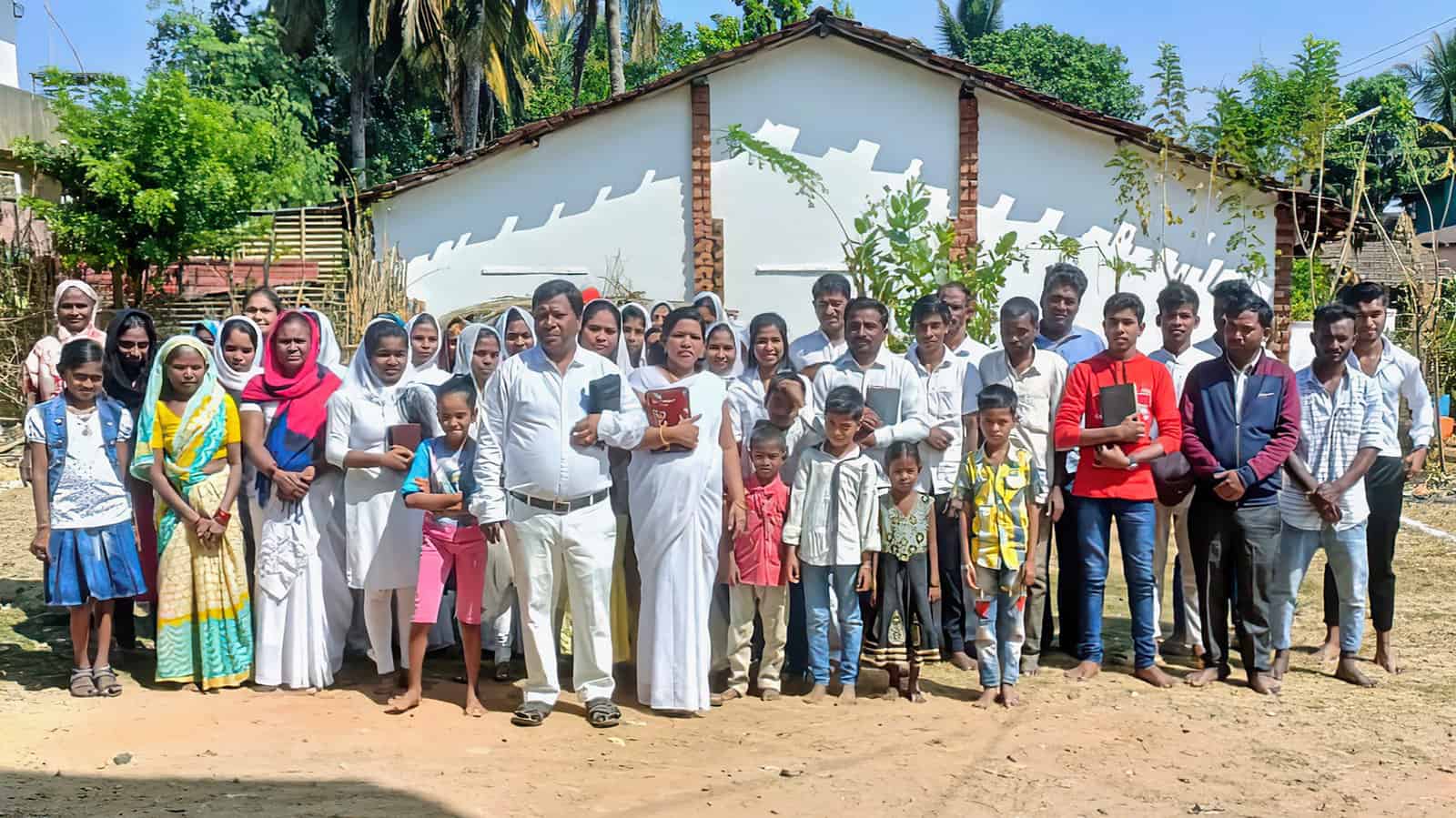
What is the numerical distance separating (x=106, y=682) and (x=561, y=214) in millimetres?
9502

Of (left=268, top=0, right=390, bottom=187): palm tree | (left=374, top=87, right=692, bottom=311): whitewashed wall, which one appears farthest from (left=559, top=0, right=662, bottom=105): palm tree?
(left=374, top=87, right=692, bottom=311): whitewashed wall

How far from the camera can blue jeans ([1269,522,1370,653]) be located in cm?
590

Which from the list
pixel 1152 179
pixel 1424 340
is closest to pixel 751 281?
pixel 1152 179

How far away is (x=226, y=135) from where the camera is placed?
573 inches

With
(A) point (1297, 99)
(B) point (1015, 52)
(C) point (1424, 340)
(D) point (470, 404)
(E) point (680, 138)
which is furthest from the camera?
(B) point (1015, 52)

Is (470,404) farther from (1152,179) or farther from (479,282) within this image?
(1152,179)

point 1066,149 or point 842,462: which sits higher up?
point 1066,149

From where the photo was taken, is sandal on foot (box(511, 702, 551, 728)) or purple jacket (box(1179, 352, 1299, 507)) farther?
purple jacket (box(1179, 352, 1299, 507))

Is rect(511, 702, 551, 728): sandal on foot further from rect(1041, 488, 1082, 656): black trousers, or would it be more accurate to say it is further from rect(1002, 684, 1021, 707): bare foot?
rect(1041, 488, 1082, 656): black trousers

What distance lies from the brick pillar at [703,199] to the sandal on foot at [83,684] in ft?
30.5

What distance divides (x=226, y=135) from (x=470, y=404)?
35.2 ft

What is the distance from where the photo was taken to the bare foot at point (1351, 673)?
19.5 feet

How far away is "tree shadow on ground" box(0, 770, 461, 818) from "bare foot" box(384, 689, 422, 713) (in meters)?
0.94

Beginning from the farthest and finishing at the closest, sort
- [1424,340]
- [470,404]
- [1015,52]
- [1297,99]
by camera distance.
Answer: [1015,52] < [1424,340] < [1297,99] < [470,404]
